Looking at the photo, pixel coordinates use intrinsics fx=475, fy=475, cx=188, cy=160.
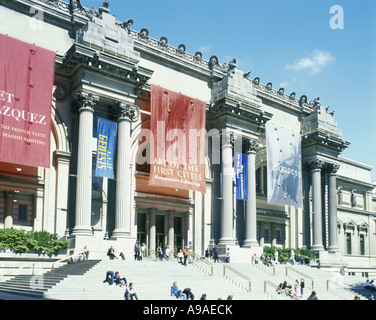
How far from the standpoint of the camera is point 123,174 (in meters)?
31.8

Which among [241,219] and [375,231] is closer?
[241,219]

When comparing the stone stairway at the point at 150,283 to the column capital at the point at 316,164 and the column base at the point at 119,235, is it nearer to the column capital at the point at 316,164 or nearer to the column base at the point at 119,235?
the column base at the point at 119,235

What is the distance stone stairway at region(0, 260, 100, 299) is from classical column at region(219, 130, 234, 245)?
1365cm

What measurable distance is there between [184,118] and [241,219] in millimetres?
10541

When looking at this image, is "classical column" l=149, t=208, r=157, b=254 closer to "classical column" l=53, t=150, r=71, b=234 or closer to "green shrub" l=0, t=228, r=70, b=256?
"classical column" l=53, t=150, r=71, b=234

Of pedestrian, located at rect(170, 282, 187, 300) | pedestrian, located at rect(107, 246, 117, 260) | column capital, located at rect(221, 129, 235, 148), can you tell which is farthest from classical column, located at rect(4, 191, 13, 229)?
column capital, located at rect(221, 129, 235, 148)

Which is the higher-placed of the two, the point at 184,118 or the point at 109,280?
the point at 184,118

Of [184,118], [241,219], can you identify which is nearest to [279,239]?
[241,219]

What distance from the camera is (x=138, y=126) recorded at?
1420 inches

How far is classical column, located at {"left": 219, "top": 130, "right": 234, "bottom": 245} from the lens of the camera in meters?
37.2

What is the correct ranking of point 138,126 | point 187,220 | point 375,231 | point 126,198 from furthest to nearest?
1. point 375,231
2. point 187,220
3. point 138,126
4. point 126,198

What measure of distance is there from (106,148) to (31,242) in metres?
8.26

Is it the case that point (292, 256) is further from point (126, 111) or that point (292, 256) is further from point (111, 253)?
point (126, 111)
